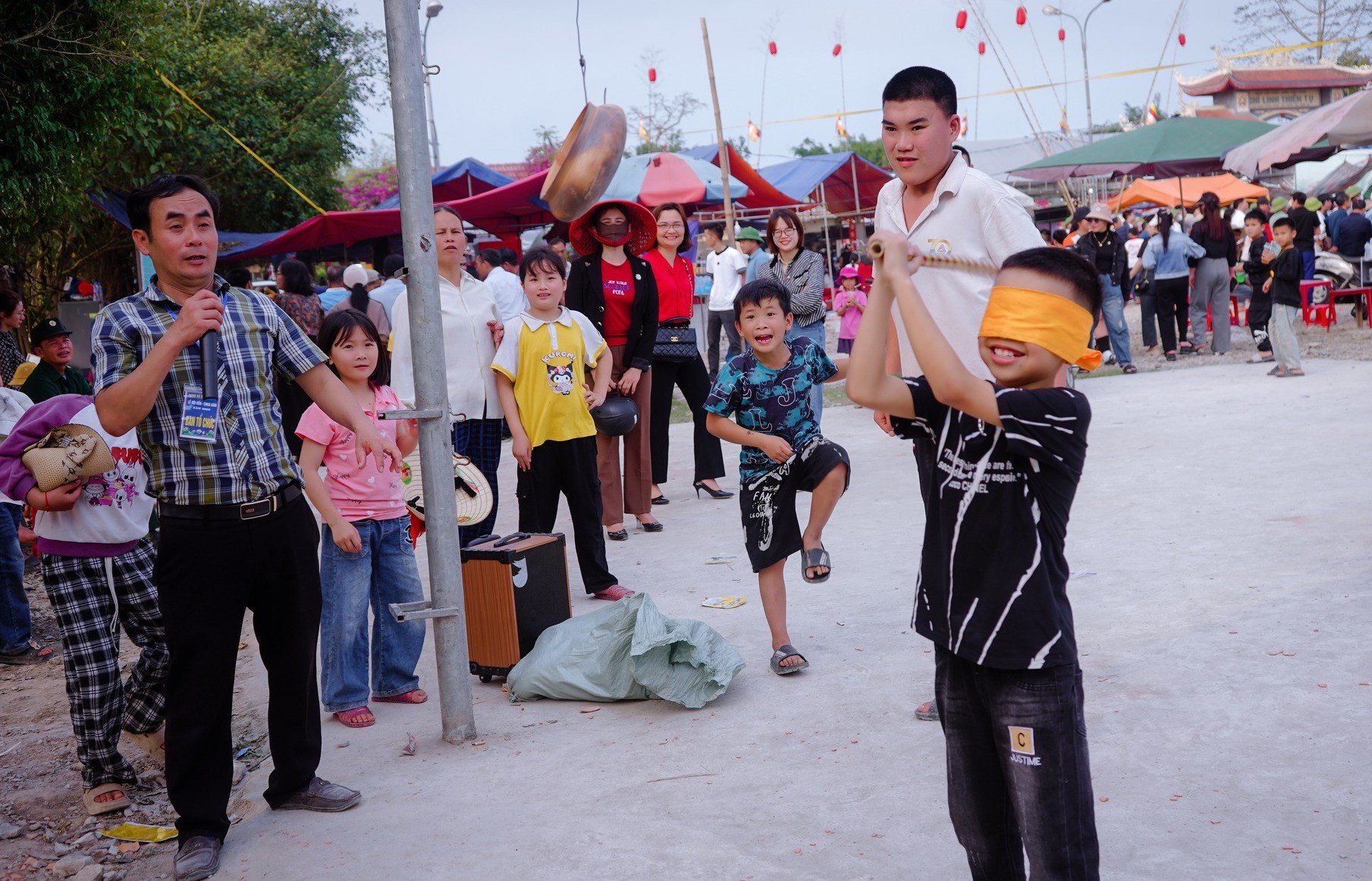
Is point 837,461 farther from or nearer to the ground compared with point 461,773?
farther from the ground

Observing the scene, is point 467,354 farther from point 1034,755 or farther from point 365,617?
point 1034,755

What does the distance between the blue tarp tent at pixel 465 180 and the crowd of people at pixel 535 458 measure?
11.3 meters

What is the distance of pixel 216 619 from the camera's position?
11.2 ft

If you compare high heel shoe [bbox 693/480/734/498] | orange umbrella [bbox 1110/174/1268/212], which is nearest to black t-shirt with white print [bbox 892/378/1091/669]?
high heel shoe [bbox 693/480/734/498]

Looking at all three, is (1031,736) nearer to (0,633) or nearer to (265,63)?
(0,633)

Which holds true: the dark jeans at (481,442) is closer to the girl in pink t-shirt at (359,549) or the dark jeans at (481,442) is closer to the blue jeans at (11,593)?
the girl in pink t-shirt at (359,549)

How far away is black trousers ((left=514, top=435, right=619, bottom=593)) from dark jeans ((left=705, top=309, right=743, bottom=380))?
7810 mm

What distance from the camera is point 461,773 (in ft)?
12.8

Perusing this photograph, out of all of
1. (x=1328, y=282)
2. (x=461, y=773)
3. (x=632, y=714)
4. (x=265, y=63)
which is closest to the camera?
(x=461, y=773)

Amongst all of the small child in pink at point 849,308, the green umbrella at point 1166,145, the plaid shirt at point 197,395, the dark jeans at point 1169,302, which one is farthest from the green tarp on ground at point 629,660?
the green umbrella at point 1166,145

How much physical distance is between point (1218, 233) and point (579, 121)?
10629 millimetres

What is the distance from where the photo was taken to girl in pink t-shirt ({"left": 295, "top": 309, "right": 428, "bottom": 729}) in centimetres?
455

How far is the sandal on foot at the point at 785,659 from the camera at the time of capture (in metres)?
4.52

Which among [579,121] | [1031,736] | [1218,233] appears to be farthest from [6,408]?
[1218,233]
